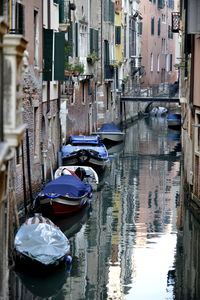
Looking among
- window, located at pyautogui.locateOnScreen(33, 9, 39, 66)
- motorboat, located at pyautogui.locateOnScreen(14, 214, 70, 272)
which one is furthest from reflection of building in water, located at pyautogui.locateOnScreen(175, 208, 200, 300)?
window, located at pyautogui.locateOnScreen(33, 9, 39, 66)

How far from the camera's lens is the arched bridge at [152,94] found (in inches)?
2082

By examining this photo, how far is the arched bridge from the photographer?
173ft

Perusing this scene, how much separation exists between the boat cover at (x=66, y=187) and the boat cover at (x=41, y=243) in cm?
510

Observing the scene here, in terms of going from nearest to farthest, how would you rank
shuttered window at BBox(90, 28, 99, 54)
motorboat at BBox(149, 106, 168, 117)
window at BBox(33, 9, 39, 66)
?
window at BBox(33, 9, 39, 66), shuttered window at BBox(90, 28, 99, 54), motorboat at BBox(149, 106, 168, 117)

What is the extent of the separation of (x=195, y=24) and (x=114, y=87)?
32.1 m

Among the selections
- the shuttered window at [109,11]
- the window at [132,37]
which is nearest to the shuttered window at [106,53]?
the shuttered window at [109,11]

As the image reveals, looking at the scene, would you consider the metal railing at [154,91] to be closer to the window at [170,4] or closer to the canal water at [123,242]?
the canal water at [123,242]

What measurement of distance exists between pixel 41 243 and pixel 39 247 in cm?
11

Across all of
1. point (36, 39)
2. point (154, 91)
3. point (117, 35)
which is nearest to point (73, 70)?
point (36, 39)

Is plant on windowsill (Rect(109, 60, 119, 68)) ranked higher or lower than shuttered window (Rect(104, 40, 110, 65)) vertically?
lower

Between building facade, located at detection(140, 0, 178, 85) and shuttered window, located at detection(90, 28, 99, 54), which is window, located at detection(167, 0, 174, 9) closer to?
building facade, located at detection(140, 0, 178, 85)

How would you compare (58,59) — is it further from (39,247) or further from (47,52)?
→ (39,247)

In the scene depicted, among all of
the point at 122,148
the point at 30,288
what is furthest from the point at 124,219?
the point at 122,148

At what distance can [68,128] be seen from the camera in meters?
36.4
